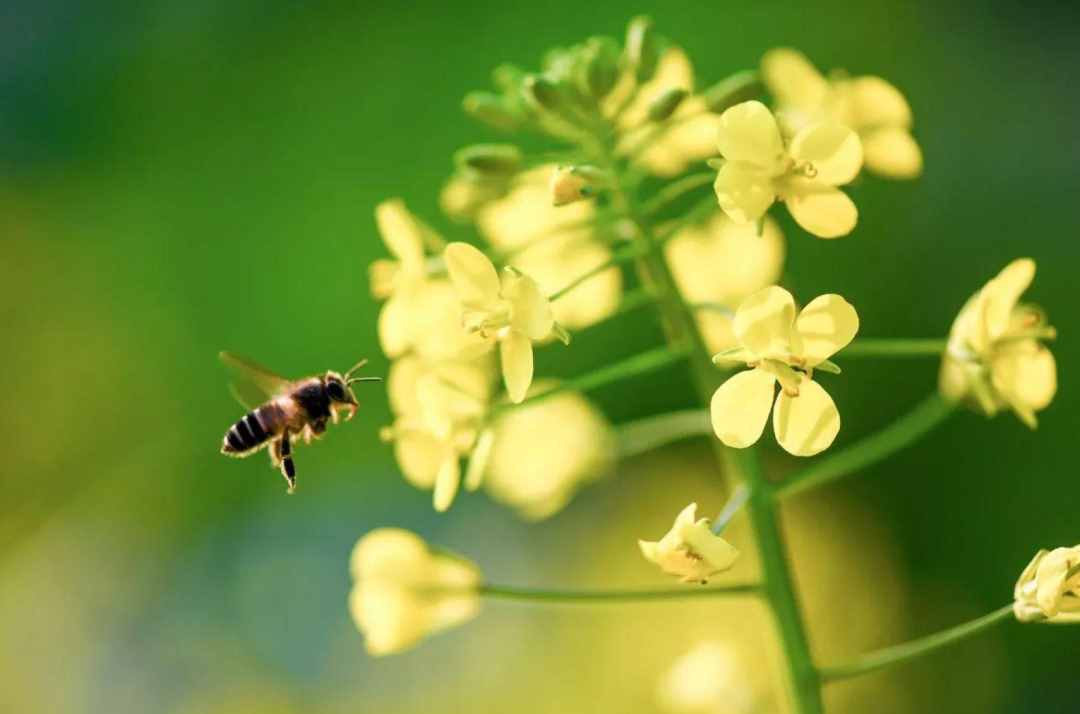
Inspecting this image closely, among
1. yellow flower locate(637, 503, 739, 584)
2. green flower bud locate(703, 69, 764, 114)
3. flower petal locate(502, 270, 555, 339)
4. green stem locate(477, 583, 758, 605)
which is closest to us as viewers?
yellow flower locate(637, 503, 739, 584)

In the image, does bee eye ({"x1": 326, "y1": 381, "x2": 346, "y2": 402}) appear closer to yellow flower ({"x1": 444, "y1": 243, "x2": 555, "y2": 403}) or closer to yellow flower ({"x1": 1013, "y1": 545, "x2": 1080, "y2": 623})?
yellow flower ({"x1": 444, "y1": 243, "x2": 555, "y2": 403})

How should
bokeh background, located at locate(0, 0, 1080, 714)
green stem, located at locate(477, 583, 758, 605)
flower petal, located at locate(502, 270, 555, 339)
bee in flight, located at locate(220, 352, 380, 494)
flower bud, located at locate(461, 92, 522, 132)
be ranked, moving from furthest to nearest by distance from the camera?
bokeh background, located at locate(0, 0, 1080, 714)
bee in flight, located at locate(220, 352, 380, 494)
flower bud, located at locate(461, 92, 522, 132)
green stem, located at locate(477, 583, 758, 605)
flower petal, located at locate(502, 270, 555, 339)

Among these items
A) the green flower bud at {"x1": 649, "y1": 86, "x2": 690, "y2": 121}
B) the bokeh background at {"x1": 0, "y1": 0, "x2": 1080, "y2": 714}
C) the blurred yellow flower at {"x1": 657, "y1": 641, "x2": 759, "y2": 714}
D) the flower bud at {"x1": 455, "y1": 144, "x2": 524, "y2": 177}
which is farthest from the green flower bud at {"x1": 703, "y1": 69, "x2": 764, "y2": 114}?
the bokeh background at {"x1": 0, "y1": 0, "x2": 1080, "y2": 714}

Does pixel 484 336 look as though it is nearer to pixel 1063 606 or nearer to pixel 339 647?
pixel 1063 606

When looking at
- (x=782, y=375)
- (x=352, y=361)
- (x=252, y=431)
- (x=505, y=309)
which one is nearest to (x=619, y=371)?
(x=505, y=309)

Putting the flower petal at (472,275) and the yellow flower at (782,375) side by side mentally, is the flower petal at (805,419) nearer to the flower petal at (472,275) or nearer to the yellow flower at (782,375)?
the yellow flower at (782,375)

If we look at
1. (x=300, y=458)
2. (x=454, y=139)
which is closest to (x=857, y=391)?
(x=454, y=139)

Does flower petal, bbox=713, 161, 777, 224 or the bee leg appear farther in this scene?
the bee leg
